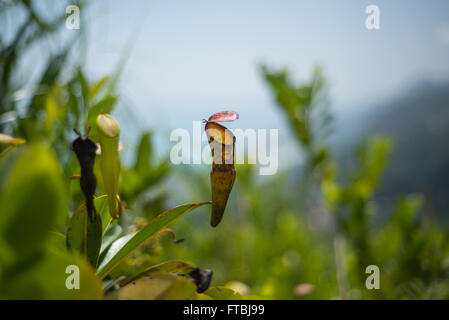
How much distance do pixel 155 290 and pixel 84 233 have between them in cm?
9

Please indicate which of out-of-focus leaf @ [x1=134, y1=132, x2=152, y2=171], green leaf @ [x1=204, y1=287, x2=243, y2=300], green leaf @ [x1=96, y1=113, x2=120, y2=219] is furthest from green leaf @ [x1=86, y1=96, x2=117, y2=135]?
out-of-focus leaf @ [x1=134, y1=132, x2=152, y2=171]

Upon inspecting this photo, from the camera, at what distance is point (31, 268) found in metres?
0.14

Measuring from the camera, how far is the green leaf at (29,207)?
0.43ft

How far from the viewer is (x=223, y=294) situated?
27 cm

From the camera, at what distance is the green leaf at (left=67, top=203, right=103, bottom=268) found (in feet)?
0.90

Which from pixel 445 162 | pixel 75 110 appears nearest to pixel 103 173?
pixel 75 110

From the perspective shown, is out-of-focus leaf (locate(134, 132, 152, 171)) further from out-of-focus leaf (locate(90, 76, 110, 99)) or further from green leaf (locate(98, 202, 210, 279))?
green leaf (locate(98, 202, 210, 279))

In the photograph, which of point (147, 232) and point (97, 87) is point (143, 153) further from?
point (147, 232)

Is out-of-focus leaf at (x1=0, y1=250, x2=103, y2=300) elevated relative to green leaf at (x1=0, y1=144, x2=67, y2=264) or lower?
lower

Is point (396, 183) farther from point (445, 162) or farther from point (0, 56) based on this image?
point (0, 56)

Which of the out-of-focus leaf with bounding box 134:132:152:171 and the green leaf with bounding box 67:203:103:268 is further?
the out-of-focus leaf with bounding box 134:132:152:171

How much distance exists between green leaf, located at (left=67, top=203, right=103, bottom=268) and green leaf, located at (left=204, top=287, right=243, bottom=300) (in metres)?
0.10

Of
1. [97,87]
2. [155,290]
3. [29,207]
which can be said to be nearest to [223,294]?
[155,290]
